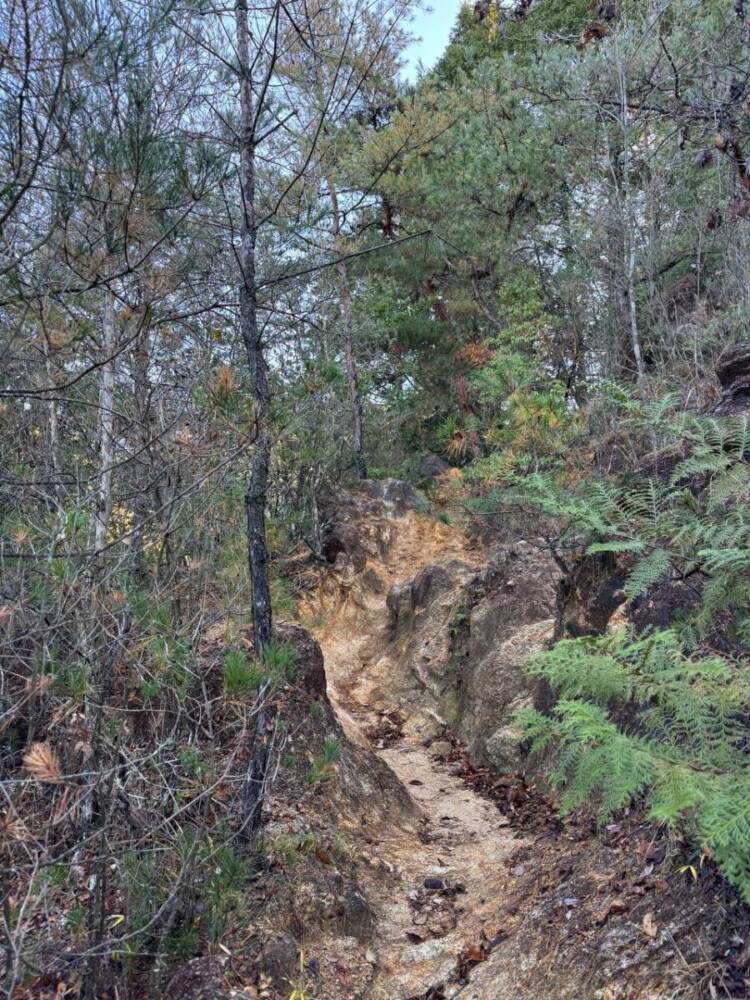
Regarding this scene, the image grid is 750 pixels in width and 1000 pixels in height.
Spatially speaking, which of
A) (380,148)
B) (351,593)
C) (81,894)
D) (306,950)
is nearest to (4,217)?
(81,894)

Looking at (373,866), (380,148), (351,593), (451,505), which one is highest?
(380,148)

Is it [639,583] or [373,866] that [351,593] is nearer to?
[373,866]

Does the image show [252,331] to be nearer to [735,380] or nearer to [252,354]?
Result: [252,354]

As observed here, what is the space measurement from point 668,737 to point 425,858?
232 cm

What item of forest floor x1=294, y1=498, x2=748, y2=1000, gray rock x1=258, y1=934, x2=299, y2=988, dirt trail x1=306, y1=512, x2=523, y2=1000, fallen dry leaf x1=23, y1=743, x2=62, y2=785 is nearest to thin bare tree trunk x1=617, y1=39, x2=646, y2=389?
forest floor x1=294, y1=498, x2=748, y2=1000

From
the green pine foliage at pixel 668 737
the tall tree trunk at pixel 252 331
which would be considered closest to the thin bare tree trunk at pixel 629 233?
the tall tree trunk at pixel 252 331

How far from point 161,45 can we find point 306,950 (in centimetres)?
386

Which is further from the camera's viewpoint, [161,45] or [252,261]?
[252,261]

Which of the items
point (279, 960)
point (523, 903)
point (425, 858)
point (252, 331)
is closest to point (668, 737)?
point (523, 903)

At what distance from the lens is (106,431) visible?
11.3ft

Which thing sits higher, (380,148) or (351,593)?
(380,148)

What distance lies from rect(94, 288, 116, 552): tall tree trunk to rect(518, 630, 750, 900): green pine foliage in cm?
196

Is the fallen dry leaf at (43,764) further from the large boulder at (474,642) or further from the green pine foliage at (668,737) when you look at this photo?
the large boulder at (474,642)

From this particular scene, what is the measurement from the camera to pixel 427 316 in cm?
1415
